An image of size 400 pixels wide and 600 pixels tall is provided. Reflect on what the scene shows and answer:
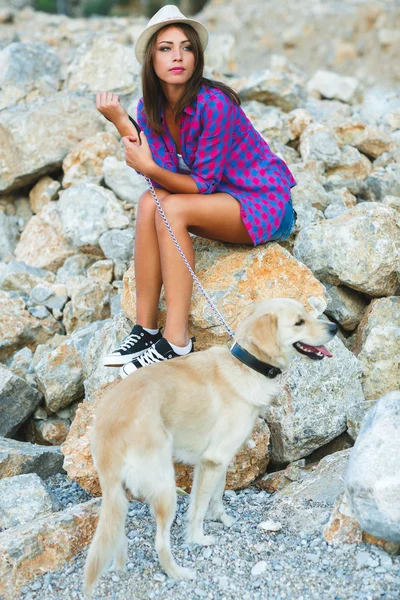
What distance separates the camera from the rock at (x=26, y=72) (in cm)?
778

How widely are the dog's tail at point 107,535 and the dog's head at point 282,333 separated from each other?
0.92 m

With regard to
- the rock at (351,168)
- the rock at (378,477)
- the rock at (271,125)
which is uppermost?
the rock at (378,477)

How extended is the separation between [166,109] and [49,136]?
2949mm

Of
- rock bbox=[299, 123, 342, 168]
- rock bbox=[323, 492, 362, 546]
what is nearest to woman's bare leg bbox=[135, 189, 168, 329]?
rock bbox=[323, 492, 362, 546]

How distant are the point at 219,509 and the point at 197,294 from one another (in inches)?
55.6

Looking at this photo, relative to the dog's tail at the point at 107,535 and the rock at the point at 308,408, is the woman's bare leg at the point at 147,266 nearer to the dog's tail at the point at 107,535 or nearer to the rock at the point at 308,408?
the rock at the point at 308,408

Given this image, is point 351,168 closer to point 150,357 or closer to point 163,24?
point 163,24

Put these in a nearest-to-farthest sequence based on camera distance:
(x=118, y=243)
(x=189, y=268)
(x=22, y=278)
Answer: (x=189, y=268), (x=118, y=243), (x=22, y=278)

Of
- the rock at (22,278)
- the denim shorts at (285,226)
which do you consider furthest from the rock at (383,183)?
the rock at (22,278)

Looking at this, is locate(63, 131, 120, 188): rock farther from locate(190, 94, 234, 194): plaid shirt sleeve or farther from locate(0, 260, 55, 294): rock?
locate(190, 94, 234, 194): plaid shirt sleeve

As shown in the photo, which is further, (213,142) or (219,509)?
(213,142)

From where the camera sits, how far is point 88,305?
5.74m

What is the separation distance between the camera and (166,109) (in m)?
4.40

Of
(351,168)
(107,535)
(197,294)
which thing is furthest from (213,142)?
(351,168)
